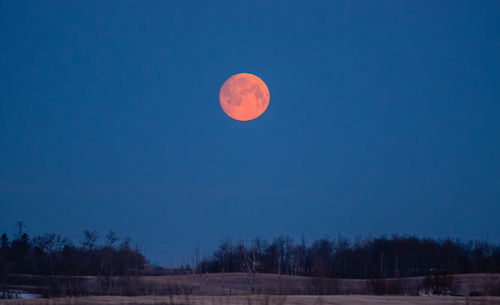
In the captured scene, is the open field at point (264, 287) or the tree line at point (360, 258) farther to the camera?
the tree line at point (360, 258)

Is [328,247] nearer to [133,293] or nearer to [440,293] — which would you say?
[440,293]

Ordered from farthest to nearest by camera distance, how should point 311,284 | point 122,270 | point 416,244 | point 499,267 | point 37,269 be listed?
1. point 416,244
2. point 37,269
3. point 499,267
4. point 122,270
5. point 311,284

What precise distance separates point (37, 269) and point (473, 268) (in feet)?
90.5

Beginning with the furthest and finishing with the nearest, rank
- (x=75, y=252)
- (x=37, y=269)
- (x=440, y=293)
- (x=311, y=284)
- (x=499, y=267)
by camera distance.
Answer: (x=75, y=252) → (x=37, y=269) → (x=499, y=267) → (x=311, y=284) → (x=440, y=293)

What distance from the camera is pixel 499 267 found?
28156 millimetres

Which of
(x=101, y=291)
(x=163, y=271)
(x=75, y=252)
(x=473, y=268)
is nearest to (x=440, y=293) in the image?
(x=473, y=268)

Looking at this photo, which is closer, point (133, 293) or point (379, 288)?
point (133, 293)

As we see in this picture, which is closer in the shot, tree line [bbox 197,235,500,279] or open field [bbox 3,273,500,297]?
open field [bbox 3,273,500,297]

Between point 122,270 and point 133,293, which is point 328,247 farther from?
point 133,293

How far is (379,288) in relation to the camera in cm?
2162

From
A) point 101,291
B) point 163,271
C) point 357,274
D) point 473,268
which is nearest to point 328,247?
point 357,274

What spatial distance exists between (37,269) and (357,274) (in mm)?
23548

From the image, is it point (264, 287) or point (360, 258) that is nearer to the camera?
point (264, 287)

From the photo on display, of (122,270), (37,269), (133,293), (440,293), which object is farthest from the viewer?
(37,269)
